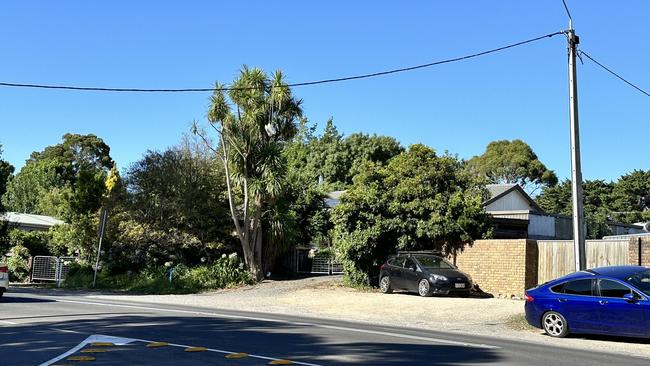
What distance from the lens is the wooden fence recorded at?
59.1 ft

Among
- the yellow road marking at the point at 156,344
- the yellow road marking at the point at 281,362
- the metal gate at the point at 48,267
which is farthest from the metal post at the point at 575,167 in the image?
the metal gate at the point at 48,267

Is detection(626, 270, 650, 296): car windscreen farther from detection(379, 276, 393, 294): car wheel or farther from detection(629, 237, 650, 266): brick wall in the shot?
detection(379, 276, 393, 294): car wheel

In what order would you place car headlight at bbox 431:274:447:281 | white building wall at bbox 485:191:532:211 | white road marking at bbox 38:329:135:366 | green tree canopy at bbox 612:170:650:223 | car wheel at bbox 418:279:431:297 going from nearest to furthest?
white road marking at bbox 38:329:135:366 < car headlight at bbox 431:274:447:281 < car wheel at bbox 418:279:431:297 < white building wall at bbox 485:191:532:211 < green tree canopy at bbox 612:170:650:223

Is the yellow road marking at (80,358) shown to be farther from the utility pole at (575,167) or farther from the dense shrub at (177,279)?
the dense shrub at (177,279)

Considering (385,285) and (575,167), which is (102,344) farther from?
(385,285)

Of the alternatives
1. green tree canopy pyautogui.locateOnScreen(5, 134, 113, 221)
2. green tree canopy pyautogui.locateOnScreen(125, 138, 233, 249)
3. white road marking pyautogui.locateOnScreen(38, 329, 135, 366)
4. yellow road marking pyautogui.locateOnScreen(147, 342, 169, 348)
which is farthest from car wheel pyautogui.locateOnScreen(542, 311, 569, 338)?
green tree canopy pyautogui.locateOnScreen(5, 134, 113, 221)

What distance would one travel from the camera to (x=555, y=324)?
12.6 m

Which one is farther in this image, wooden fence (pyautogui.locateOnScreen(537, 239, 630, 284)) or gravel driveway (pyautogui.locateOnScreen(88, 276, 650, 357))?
wooden fence (pyautogui.locateOnScreen(537, 239, 630, 284))

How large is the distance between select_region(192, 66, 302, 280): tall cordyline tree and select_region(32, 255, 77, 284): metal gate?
9071 mm

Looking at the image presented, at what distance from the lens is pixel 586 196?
5597cm

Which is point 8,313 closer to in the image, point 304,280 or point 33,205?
point 304,280

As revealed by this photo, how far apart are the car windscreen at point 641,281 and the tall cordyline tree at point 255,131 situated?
583 inches

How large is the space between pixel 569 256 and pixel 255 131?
12300 millimetres

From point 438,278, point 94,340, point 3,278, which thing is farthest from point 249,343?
point 3,278
